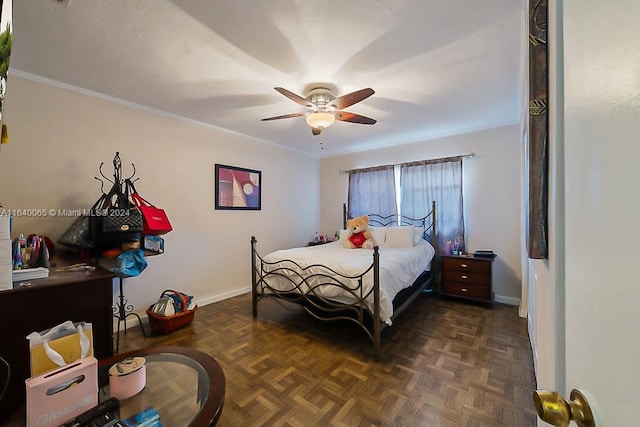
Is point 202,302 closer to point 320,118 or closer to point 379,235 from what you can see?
point 379,235

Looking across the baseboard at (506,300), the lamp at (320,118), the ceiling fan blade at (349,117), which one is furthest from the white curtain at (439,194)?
the lamp at (320,118)

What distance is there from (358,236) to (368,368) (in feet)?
6.28

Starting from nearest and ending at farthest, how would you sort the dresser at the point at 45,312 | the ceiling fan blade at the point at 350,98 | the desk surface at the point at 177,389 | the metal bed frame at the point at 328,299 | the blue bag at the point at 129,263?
the desk surface at the point at 177,389 → the dresser at the point at 45,312 → the ceiling fan blade at the point at 350,98 → the metal bed frame at the point at 328,299 → the blue bag at the point at 129,263

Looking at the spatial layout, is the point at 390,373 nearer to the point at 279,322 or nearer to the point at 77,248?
the point at 279,322

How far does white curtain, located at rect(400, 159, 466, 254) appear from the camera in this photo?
3703mm

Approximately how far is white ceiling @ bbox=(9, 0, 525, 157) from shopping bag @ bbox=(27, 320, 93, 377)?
69.3 inches

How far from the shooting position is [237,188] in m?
3.79

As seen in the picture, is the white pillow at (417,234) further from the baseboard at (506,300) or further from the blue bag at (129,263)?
the blue bag at (129,263)

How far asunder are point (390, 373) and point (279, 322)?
4.38ft

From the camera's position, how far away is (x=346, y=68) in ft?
6.98

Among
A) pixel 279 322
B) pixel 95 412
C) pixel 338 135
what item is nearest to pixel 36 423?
pixel 95 412

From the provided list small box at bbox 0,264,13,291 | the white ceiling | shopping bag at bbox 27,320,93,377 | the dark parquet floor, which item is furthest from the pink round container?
the white ceiling

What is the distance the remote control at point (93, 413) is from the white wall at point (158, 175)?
2.22 m

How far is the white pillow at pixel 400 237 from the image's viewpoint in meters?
3.48
